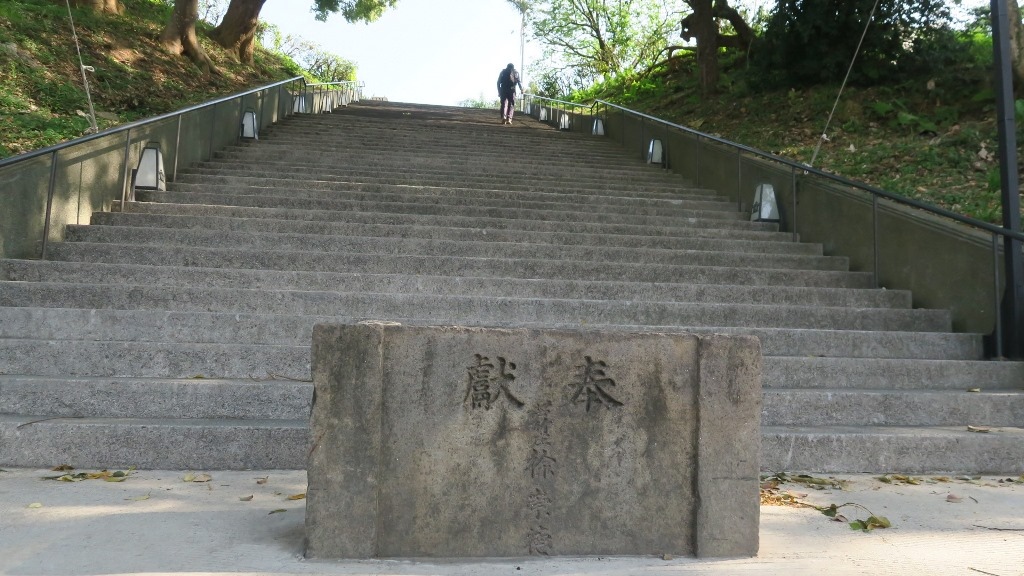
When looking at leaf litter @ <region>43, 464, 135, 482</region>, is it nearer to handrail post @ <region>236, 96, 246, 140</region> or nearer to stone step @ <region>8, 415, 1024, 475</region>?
stone step @ <region>8, 415, 1024, 475</region>

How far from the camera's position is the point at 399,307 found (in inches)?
237

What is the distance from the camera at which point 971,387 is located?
557cm

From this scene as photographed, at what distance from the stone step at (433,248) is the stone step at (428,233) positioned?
231mm

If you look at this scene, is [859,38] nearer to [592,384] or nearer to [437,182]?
[437,182]

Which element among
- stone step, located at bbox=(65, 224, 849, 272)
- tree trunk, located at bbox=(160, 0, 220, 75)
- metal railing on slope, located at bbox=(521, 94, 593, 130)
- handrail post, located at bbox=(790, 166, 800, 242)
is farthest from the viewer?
metal railing on slope, located at bbox=(521, 94, 593, 130)

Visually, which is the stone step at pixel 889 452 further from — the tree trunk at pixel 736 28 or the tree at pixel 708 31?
the tree trunk at pixel 736 28

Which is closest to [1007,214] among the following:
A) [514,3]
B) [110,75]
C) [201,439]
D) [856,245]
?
[856,245]

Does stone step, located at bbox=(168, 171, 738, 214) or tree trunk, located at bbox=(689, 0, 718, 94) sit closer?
stone step, located at bbox=(168, 171, 738, 214)

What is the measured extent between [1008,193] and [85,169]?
25.6ft

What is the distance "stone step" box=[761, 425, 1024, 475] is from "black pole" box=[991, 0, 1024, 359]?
1.38 metres

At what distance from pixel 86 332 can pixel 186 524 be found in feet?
8.61

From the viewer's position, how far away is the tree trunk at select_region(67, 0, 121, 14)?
15.7 metres

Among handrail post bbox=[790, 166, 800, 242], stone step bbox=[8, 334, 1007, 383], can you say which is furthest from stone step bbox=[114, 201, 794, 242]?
stone step bbox=[8, 334, 1007, 383]

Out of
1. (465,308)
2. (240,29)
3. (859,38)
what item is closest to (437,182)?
(465,308)
